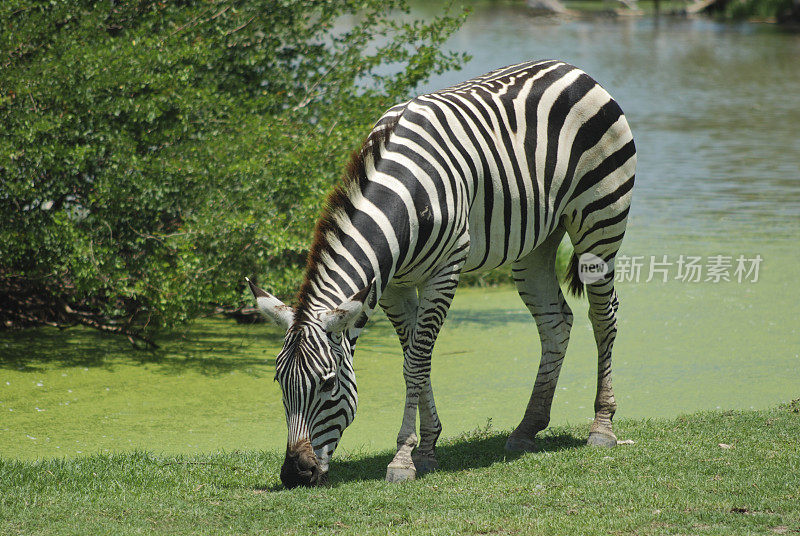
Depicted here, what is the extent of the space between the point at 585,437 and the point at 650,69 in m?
28.8

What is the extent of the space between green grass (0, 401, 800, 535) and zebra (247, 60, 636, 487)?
0.23m

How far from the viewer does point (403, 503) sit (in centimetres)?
470

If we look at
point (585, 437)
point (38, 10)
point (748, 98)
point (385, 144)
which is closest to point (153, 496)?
point (385, 144)

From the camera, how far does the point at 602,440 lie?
19.2 feet

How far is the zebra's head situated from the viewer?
4523 mm

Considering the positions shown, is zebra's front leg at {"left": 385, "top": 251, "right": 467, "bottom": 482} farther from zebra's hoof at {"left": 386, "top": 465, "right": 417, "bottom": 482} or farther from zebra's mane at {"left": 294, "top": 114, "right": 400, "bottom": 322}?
zebra's mane at {"left": 294, "top": 114, "right": 400, "bottom": 322}

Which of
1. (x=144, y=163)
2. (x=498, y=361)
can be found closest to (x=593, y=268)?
(x=498, y=361)

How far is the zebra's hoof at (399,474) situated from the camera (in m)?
5.08

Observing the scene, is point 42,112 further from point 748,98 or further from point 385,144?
point 748,98

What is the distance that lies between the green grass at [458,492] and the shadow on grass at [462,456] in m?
0.01

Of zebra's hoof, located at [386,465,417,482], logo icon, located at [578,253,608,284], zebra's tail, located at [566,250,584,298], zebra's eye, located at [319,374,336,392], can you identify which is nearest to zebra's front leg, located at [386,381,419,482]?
zebra's hoof, located at [386,465,417,482]

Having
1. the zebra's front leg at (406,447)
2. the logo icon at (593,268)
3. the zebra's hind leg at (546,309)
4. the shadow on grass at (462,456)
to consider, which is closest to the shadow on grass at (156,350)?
the shadow on grass at (462,456)

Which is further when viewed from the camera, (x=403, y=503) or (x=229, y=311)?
(x=229, y=311)

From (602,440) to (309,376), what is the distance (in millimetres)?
2176
